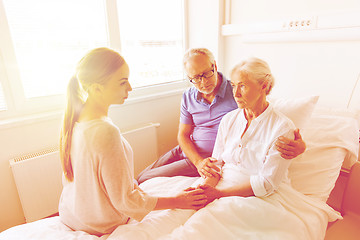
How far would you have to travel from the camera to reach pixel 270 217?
1012mm

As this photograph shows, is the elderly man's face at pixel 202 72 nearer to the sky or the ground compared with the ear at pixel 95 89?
nearer to the ground

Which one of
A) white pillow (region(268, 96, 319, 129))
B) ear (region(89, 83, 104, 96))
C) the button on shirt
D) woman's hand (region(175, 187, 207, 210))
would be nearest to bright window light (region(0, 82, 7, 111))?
ear (region(89, 83, 104, 96))

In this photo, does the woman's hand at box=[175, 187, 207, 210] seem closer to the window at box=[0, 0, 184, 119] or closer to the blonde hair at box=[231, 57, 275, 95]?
the blonde hair at box=[231, 57, 275, 95]

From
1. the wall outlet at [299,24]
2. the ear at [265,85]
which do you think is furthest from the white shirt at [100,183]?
the wall outlet at [299,24]

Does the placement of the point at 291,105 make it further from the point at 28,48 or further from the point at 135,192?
the point at 28,48

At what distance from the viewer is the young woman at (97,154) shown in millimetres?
875

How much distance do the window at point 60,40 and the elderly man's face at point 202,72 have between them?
75 centimetres

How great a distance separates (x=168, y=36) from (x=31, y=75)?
1.31 meters

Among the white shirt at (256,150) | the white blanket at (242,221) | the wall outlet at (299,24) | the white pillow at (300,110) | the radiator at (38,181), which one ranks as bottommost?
the radiator at (38,181)

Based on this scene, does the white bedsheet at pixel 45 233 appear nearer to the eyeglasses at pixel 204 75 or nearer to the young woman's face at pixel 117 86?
the young woman's face at pixel 117 86

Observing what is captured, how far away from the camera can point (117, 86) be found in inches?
37.9

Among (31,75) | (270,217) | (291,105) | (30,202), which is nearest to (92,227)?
(270,217)

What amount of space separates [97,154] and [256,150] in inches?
29.4

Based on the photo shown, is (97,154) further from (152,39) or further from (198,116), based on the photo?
(152,39)
